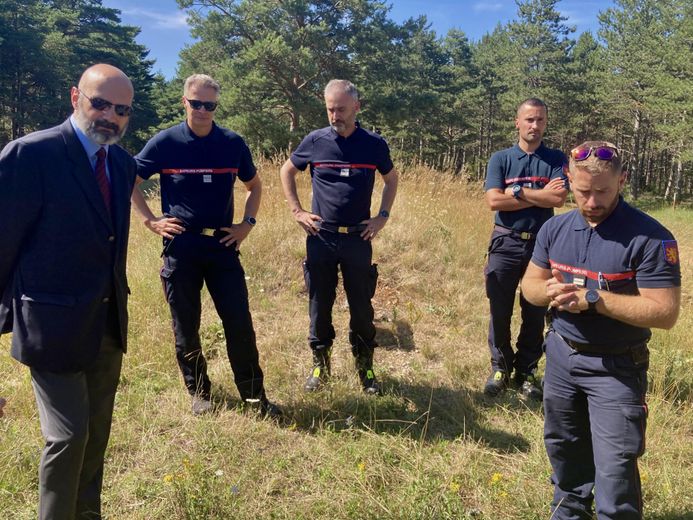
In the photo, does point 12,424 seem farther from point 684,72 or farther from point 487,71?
point 487,71

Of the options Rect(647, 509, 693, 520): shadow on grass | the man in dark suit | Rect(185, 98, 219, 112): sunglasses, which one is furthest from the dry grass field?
Rect(185, 98, 219, 112): sunglasses

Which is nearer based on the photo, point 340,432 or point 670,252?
point 670,252

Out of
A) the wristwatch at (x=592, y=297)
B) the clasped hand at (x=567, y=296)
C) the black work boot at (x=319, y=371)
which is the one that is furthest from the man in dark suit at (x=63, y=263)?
the wristwatch at (x=592, y=297)

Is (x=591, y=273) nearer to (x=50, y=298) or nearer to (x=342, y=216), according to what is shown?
(x=342, y=216)

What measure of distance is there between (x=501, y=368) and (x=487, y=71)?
37.6m

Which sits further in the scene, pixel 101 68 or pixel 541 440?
pixel 541 440

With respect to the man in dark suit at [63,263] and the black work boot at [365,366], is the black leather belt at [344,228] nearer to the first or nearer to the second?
the black work boot at [365,366]

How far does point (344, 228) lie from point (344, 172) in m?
0.43

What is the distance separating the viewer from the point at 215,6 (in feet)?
68.6

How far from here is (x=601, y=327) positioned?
210 centimetres

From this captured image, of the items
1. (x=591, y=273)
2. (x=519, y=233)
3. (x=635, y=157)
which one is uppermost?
(x=635, y=157)

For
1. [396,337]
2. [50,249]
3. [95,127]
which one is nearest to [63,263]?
[50,249]

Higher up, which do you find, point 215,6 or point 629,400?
point 215,6

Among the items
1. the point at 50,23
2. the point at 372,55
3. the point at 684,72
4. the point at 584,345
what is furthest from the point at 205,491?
the point at 50,23
